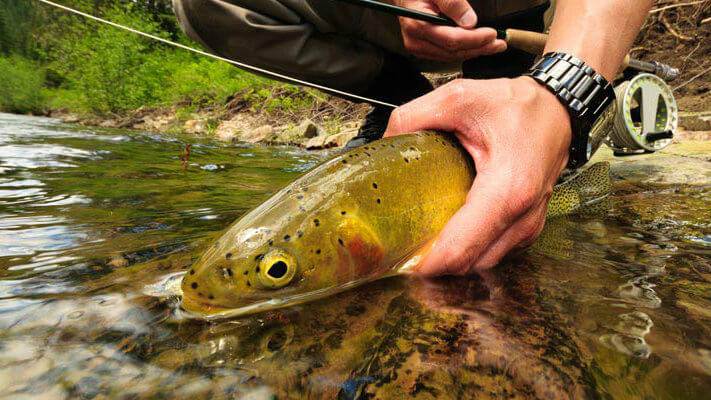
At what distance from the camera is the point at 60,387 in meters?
0.72

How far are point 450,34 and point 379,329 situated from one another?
1570 mm

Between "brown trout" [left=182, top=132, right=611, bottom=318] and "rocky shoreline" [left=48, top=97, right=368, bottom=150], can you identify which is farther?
"rocky shoreline" [left=48, top=97, right=368, bottom=150]

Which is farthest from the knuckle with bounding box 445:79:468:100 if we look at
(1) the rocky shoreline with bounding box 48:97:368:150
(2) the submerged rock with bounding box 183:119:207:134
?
(2) the submerged rock with bounding box 183:119:207:134

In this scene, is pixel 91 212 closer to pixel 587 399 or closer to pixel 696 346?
pixel 587 399

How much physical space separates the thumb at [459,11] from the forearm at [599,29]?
58 centimetres

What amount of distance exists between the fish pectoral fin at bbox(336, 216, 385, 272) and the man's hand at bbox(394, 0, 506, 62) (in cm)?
121

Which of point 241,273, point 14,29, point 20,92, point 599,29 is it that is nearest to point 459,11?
point 599,29

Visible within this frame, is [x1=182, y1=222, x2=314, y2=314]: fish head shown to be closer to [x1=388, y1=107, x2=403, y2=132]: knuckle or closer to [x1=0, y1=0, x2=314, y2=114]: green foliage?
[x1=388, y1=107, x2=403, y2=132]: knuckle

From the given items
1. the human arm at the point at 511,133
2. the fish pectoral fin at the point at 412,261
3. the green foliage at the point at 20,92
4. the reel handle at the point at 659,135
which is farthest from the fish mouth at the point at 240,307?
the green foliage at the point at 20,92

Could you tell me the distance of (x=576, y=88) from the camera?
1.26m

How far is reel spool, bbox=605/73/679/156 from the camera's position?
2264 millimetres

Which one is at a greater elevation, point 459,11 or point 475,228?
point 459,11

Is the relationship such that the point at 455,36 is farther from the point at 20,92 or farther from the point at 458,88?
the point at 20,92

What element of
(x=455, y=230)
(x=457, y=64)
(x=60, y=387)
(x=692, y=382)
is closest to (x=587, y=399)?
(x=692, y=382)
